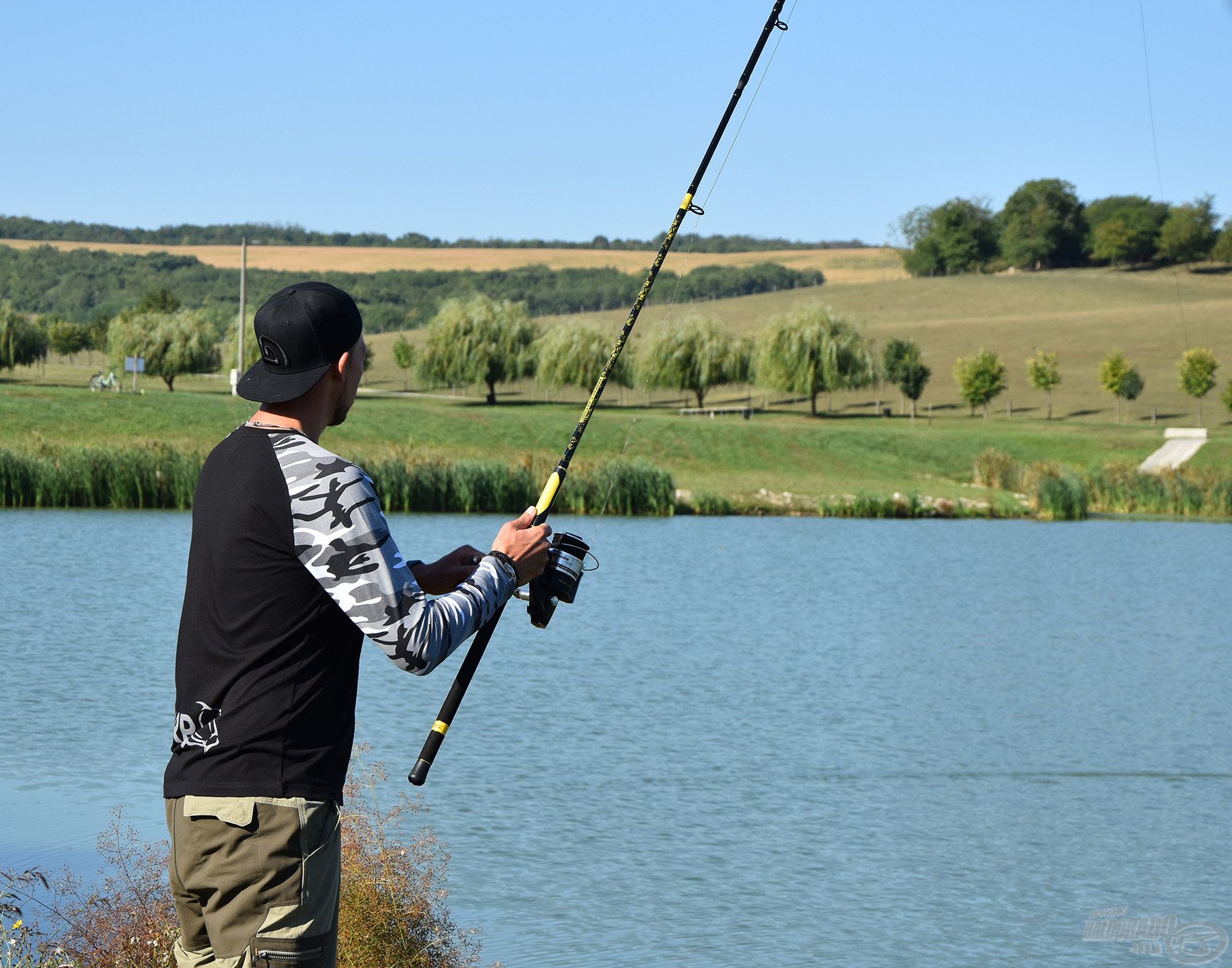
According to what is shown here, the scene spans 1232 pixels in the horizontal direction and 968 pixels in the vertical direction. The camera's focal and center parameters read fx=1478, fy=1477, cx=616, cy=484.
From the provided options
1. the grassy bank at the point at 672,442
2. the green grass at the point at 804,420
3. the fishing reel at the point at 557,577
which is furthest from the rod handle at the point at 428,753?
the grassy bank at the point at 672,442

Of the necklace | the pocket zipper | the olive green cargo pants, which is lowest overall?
the pocket zipper

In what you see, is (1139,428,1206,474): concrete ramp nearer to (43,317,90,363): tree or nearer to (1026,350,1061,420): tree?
(1026,350,1061,420): tree

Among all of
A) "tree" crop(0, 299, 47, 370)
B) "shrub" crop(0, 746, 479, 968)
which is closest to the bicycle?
"tree" crop(0, 299, 47, 370)

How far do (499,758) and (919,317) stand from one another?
114 m

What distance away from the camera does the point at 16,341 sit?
7869 centimetres

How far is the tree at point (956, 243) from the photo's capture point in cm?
15600

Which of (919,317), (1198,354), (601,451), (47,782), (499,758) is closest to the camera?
(47,782)

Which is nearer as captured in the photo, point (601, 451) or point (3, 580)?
point (3, 580)

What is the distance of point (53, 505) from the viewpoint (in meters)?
27.7

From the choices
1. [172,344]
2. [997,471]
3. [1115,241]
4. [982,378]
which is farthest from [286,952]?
[1115,241]

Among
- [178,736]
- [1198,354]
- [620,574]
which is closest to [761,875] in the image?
[178,736]

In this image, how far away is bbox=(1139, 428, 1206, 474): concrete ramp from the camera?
179ft

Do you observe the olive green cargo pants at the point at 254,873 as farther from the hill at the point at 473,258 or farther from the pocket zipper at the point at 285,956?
the hill at the point at 473,258

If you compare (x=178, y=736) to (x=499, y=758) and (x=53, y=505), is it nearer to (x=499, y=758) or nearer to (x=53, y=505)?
(x=499, y=758)
